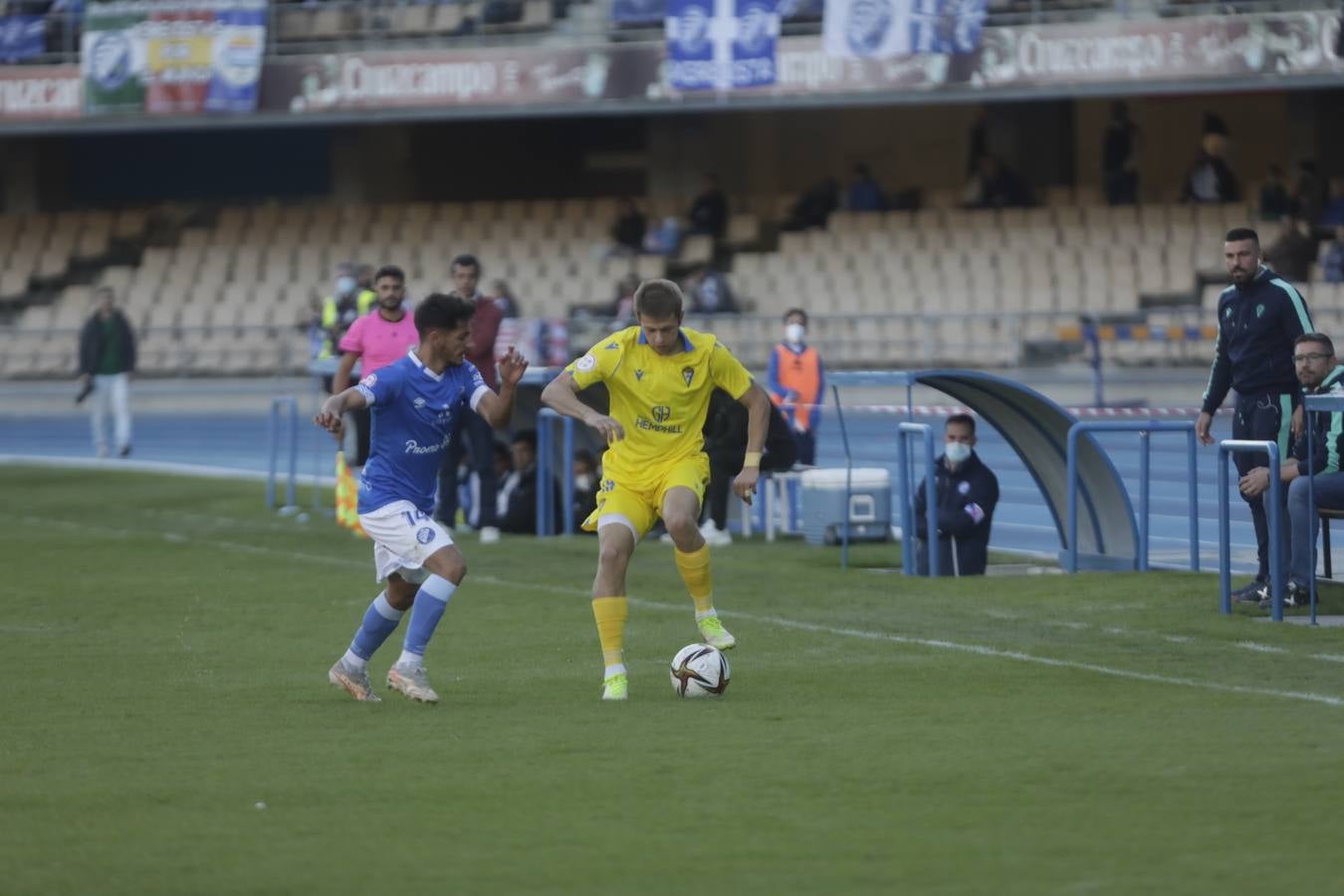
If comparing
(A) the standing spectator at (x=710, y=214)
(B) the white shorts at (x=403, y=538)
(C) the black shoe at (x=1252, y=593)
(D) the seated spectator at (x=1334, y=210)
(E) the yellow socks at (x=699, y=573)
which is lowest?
(C) the black shoe at (x=1252, y=593)

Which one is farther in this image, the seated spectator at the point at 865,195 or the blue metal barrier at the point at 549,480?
the seated spectator at the point at 865,195

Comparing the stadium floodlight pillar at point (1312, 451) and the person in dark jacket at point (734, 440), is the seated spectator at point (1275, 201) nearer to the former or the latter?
the person in dark jacket at point (734, 440)

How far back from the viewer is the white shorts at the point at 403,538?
29.8ft

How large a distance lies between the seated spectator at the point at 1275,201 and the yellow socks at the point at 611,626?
69.0ft

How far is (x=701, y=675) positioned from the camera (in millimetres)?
9094

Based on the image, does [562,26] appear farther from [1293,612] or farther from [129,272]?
[1293,612]

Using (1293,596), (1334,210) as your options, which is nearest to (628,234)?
(1334,210)

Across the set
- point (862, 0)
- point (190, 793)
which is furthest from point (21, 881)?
point (862, 0)

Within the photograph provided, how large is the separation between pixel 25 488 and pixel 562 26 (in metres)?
12.3

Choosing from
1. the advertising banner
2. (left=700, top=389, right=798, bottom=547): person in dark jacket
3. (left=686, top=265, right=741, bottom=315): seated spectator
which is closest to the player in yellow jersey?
(left=700, top=389, right=798, bottom=547): person in dark jacket

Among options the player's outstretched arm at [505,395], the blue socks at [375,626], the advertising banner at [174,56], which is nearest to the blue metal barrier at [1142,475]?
the player's outstretched arm at [505,395]

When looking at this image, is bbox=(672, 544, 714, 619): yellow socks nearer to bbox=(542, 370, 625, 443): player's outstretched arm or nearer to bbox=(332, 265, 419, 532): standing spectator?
bbox=(542, 370, 625, 443): player's outstretched arm

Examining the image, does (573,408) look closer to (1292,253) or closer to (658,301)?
(658,301)

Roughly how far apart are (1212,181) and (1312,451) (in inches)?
773
